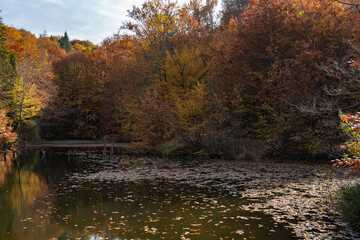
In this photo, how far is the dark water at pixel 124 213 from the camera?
7.19 m

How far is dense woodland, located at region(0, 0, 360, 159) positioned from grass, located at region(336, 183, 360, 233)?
7575 millimetres

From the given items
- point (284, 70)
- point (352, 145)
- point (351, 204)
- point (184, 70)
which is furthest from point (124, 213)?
point (184, 70)

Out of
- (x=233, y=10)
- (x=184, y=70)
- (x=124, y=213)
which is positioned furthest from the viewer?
(x=233, y=10)

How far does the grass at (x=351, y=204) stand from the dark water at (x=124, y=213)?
5.24 feet

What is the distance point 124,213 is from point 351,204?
19.5ft

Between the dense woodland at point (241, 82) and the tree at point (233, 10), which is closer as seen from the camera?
the dense woodland at point (241, 82)

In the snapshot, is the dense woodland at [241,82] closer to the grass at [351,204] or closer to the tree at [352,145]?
the grass at [351,204]

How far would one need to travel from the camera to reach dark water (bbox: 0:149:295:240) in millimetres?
7191

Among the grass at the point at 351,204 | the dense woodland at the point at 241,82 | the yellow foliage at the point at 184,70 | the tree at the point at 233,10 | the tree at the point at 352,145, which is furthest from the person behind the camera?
the tree at the point at 233,10

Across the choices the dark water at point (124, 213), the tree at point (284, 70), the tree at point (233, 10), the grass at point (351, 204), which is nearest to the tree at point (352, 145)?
the grass at point (351, 204)

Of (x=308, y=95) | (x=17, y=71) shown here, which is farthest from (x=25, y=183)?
(x=17, y=71)

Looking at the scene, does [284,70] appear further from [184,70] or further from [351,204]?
[351,204]

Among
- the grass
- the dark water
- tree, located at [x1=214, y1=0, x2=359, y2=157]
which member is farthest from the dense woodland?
the dark water

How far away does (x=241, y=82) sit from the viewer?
73.5 feet
